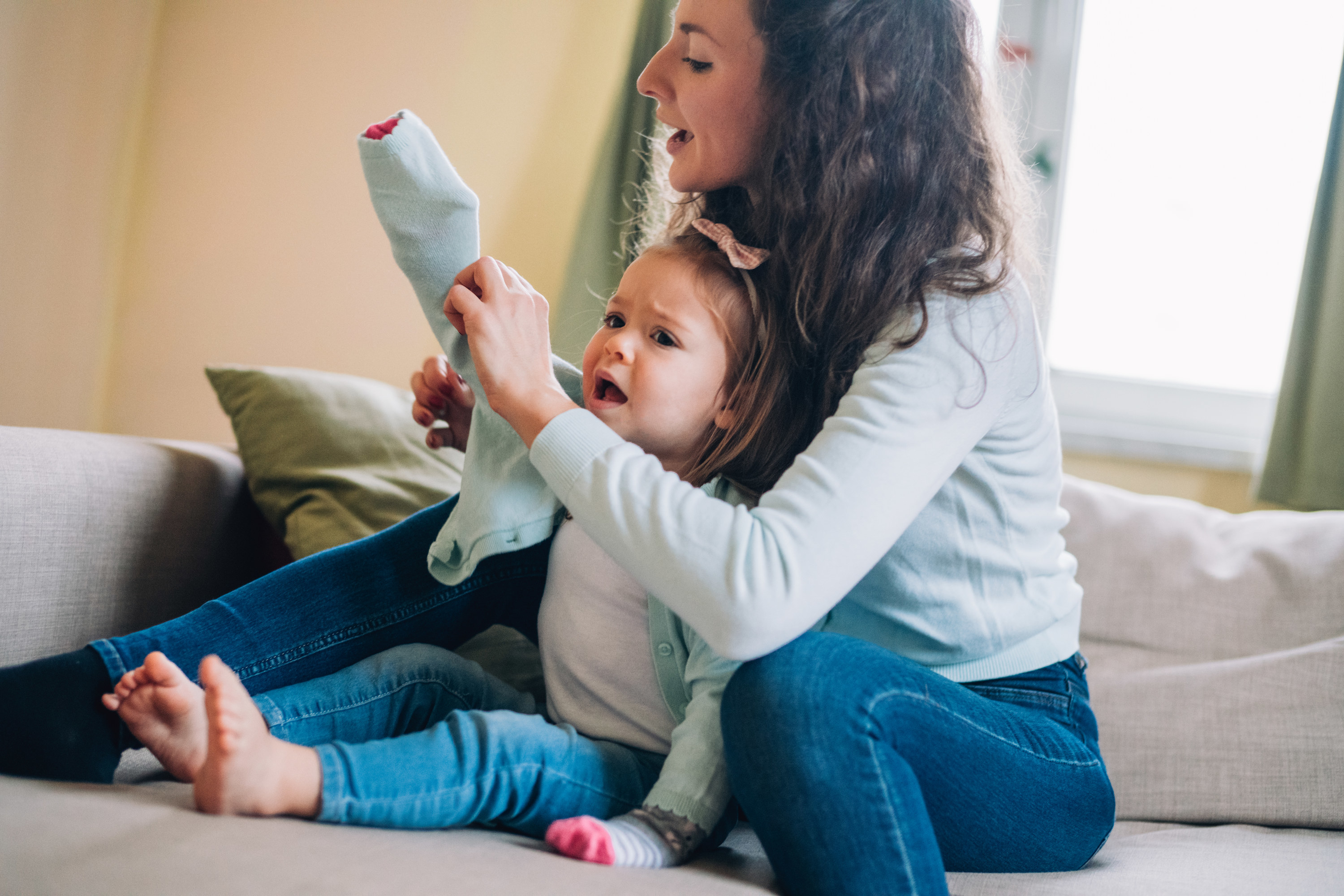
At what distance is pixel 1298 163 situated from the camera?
6.13 ft

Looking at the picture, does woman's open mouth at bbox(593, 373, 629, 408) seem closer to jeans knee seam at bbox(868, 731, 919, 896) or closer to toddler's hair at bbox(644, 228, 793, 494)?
toddler's hair at bbox(644, 228, 793, 494)

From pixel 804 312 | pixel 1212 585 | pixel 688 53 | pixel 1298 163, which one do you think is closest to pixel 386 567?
pixel 804 312

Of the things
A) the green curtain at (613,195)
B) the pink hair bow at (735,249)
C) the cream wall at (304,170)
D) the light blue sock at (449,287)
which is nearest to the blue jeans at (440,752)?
the light blue sock at (449,287)

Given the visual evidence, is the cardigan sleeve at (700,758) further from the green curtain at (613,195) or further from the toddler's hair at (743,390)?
the green curtain at (613,195)

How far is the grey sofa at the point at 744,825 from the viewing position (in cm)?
56

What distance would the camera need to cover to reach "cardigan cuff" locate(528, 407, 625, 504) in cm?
70

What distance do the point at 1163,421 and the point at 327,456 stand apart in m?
1.58

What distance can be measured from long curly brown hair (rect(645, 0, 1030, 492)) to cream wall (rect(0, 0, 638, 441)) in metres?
1.19

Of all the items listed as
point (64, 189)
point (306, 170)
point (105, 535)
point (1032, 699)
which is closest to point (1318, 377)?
point (1032, 699)

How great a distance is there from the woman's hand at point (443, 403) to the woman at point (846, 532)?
0.15 m

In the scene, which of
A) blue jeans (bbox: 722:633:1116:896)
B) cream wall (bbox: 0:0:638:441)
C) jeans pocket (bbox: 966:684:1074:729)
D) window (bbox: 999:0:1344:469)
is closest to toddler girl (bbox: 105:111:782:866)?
blue jeans (bbox: 722:633:1116:896)

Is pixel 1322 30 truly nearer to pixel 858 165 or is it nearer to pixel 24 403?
pixel 858 165

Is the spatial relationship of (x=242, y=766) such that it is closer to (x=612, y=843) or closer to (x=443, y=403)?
(x=612, y=843)

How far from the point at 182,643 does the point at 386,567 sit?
194 mm
